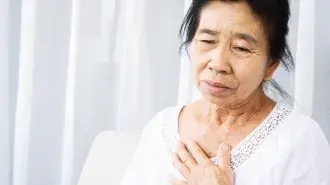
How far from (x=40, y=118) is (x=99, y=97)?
0.88ft

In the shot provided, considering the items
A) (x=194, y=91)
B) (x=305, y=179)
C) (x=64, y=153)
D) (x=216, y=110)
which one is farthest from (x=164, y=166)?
(x=64, y=153)

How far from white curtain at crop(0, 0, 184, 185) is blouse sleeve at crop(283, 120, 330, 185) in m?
0.77

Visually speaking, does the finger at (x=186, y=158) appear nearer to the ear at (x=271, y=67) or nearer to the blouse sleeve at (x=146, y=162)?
the blouse sleeve at (x=146, y=162)

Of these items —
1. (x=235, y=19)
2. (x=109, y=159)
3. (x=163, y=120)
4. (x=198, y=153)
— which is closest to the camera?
(x=235, y=19)

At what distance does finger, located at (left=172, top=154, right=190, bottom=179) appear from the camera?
1155 millimetres

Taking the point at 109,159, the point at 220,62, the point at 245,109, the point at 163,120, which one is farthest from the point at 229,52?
the point at 109,159

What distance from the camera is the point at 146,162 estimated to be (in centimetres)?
125

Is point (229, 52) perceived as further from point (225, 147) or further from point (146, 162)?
point (146, 162)

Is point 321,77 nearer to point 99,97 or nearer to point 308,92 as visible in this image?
point 308,92

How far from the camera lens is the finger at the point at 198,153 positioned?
3.72 ft

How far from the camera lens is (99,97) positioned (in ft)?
6.15

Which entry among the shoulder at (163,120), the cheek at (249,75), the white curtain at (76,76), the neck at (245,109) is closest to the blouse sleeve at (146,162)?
the shoulder at (163,120)

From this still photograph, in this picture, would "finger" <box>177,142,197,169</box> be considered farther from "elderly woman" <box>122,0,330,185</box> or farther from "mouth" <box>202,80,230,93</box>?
"mouth" <box>202,80,230,93</box>

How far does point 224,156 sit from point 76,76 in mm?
875
